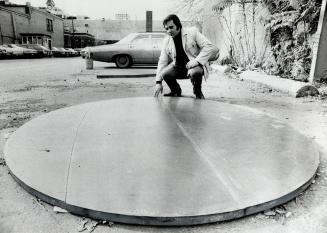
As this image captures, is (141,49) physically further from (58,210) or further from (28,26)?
(28,26)

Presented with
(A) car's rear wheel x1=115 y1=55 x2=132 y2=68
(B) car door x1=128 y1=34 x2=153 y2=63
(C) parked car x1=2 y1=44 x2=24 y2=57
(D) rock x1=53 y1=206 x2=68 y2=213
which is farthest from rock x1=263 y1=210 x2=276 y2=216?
(C) parked car x1=2 y1=44 x2=24 y2=57

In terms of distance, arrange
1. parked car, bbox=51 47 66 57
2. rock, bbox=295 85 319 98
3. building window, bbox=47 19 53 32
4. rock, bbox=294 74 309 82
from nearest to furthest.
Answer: rock, bbox=295 85 319 98
rock, bbox=294 74 309 82
parked car, bbox=51 47 66 57
building window, bbox=47 19 53 32

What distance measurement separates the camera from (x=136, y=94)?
566 cm

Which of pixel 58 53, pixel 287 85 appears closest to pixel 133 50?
pixel 287 85

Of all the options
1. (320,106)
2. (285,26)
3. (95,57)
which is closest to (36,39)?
(95,57)

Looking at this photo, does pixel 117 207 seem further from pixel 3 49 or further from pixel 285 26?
pixel 3 49

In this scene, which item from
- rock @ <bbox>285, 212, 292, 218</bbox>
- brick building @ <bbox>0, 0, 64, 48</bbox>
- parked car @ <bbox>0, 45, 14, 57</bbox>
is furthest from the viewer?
brick building @ <bbox>0, 0, 64, 48</bbox>

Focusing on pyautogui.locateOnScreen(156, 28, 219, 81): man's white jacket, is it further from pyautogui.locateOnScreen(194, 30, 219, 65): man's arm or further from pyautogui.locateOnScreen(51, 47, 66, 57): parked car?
pyautogui.locateOnScreen(51, 47, 66, 57): parked car

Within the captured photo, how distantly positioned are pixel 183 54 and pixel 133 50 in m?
7.87

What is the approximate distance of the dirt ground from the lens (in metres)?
1.55

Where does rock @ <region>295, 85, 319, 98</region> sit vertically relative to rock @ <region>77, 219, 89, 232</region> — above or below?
above

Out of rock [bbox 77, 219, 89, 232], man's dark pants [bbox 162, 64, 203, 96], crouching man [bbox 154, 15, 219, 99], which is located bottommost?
rock [bbox 77, 219, 89, 232]

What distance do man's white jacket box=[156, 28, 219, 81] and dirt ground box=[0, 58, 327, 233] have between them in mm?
1162

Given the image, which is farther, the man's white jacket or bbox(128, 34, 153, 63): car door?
bbox(128, 34, 153, 63): car door
